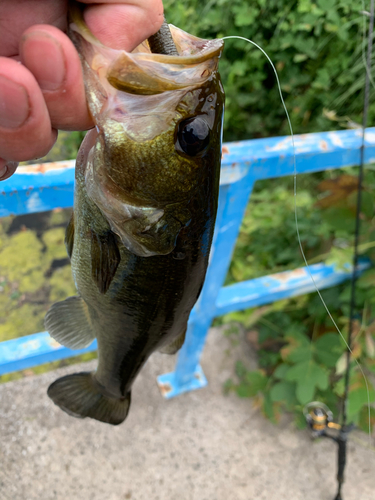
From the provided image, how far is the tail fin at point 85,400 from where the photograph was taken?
1.15 metres

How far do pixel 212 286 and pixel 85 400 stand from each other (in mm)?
772

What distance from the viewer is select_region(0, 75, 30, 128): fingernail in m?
0.51

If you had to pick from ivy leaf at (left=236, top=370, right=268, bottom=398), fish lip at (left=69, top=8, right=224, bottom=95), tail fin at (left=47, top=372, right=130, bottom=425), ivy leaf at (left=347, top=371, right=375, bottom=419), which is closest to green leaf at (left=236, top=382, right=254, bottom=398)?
ivy leaf at (left=236, top=370, right=268, bottom=398)

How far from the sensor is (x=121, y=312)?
94 centimetres

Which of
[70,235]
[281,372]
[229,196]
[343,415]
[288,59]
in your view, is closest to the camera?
[70,235]

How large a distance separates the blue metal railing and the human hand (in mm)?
443

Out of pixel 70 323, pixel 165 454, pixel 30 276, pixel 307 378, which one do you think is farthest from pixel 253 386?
pixel 30 276

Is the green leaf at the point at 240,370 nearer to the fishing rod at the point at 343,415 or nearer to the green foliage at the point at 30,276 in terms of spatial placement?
the fishing rod at the point at 343,415

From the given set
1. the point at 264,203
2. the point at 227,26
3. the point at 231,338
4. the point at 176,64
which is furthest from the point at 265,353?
the point at 227,26

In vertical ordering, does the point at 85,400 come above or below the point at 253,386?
above

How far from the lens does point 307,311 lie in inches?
94.8

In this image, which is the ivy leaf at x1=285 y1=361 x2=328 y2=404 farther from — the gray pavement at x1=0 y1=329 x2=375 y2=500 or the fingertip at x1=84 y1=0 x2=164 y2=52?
the fingertip at x1=84 y1=0 x2=164 y2=52

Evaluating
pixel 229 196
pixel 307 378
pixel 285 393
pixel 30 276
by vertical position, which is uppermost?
pixel 229 196

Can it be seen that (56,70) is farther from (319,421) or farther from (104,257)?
(319,421)
